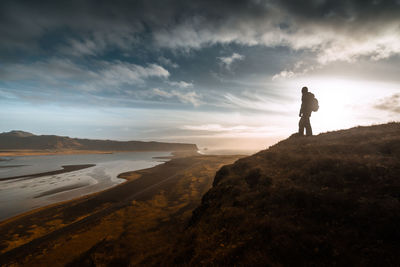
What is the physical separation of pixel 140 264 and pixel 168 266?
8.77 ft

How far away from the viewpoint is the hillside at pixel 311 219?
17.1 ft

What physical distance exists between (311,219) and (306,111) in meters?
16.9

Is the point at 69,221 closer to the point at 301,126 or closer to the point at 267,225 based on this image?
the point at 267,225

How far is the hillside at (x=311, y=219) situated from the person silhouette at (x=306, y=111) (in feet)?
30.9

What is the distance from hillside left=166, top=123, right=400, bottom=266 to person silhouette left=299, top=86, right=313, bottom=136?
30.9 feet

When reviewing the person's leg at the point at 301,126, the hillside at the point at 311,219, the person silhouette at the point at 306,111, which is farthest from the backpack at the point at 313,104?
the hillside at the point at 311,219

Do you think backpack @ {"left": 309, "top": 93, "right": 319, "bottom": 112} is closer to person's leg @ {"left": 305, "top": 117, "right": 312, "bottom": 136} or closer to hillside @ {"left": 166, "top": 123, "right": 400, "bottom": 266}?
person's leg @ {"left": 305, "top": 117, "right": 312, "bottom": 136}

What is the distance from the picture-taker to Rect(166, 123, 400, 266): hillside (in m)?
5.21

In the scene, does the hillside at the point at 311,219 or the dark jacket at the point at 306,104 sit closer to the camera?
the hillside at the point at 311,219

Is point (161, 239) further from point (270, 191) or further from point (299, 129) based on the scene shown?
point (299, 129)

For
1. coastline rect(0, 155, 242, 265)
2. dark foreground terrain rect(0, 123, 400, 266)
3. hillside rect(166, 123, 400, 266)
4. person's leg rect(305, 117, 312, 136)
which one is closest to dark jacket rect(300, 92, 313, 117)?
person's leg rect(305, 117, 312, 136)

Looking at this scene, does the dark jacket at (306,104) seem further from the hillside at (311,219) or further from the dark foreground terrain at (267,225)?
the hillside at (311,219)

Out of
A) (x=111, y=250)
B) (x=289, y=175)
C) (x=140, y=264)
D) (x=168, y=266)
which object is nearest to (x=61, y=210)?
(x=111, y=250)

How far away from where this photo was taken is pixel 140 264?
9125 millimetres
